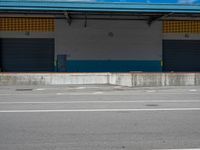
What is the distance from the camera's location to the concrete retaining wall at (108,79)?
985 inches

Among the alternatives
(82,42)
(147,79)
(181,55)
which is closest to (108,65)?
(82,42)

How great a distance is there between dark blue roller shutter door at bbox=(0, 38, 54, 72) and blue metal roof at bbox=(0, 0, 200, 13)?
4820mm

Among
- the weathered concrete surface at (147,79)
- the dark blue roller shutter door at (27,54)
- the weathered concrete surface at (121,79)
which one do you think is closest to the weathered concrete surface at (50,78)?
the weathered concrete surface at (121,79)

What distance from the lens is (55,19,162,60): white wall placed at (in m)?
33.1

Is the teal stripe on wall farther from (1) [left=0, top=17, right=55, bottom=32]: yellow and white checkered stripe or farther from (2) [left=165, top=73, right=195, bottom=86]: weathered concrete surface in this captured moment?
(2) [left=165, top=73, right=195, bottom=86]: weathered concrete surface

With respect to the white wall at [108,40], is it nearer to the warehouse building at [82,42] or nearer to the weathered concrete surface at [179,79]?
the warehouse building at [82,42]

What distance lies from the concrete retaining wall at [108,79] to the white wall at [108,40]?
22.6 ft

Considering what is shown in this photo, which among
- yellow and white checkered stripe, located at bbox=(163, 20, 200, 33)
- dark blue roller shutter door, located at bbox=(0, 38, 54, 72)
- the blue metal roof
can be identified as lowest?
dark blue roller shutter door, located at bbox=(0, 38, 54, 72)

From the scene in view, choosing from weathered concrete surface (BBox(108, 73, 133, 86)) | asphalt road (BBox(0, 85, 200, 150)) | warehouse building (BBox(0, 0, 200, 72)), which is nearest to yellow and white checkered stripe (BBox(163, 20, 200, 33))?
warehouse building (BBox(0, 0, 200, 72))

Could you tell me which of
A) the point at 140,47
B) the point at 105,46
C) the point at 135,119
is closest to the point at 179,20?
the point at 140,47

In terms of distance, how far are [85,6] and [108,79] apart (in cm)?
629

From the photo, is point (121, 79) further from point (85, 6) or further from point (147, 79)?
point (85, 6)

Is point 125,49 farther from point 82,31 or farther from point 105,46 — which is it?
point 82,31

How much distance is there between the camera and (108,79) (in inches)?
1056
